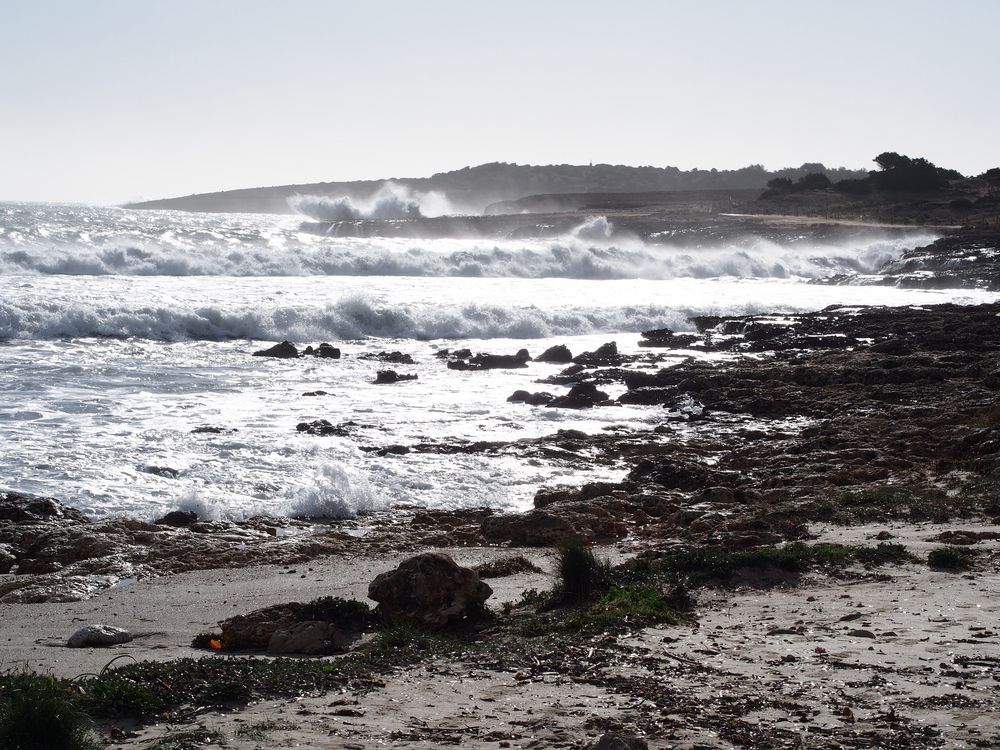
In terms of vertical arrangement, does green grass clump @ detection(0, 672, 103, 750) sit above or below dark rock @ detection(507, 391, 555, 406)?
above

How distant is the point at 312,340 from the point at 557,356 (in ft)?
23.1

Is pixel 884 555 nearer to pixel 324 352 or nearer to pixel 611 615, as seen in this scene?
pixel 611 615

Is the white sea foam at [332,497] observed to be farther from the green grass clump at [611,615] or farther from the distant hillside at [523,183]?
the distant hillside at [523,183]

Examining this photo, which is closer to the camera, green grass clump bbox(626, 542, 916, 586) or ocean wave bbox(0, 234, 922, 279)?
green grass clump bbox(626, 542, 916, 586)

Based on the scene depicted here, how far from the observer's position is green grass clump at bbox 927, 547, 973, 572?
22.4 ft

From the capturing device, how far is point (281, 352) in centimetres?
2131

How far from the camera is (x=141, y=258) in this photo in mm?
36719

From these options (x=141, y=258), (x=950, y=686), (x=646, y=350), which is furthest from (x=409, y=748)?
(x=141, y=258)

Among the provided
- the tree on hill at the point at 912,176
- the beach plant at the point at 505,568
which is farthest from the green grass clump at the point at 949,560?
the tree on hill at the point at 912,176

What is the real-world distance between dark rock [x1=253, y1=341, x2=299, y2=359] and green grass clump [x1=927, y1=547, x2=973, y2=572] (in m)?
16.1

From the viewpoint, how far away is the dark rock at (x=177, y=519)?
9562 millimetres

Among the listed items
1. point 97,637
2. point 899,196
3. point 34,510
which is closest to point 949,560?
point 97,637

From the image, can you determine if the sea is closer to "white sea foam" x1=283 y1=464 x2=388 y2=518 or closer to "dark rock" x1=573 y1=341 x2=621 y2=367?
"white sea foam" x1=283 y1=464 x2=388 y2=518

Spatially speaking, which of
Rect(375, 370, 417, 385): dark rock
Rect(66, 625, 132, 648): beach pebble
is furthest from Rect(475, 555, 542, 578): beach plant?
Rect(375, 370, 417, 385): dark rock
